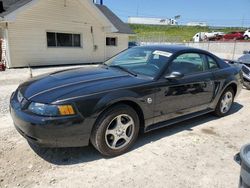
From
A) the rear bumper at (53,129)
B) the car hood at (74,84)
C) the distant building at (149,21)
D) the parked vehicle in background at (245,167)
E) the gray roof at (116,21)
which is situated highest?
the distant building at (149,21)

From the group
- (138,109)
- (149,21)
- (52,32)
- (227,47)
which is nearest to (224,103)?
(138,109)

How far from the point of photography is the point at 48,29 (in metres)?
14.0

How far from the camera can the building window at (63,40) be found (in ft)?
47.4

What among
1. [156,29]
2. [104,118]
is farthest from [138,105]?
[156,29]

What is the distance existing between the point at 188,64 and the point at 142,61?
2.97 ft

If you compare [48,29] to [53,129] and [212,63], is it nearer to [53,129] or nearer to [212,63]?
[212,63]

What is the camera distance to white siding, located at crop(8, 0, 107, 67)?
13023mm

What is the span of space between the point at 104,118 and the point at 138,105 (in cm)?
59

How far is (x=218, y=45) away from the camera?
26469 millimetres

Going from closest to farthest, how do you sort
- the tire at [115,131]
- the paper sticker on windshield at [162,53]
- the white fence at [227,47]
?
the tire at [115,131] → the paper sticker on windshield at [162,53] → the white fence at [227,47]

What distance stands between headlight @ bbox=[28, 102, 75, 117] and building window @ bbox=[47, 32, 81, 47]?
12353 mm

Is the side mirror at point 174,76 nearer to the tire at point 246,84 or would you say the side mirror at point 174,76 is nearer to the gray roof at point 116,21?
the tire at point 246,84

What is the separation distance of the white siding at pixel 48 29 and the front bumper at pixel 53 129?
11.3m

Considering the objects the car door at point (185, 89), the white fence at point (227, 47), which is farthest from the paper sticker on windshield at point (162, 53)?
the white fence at point (227, 47)
